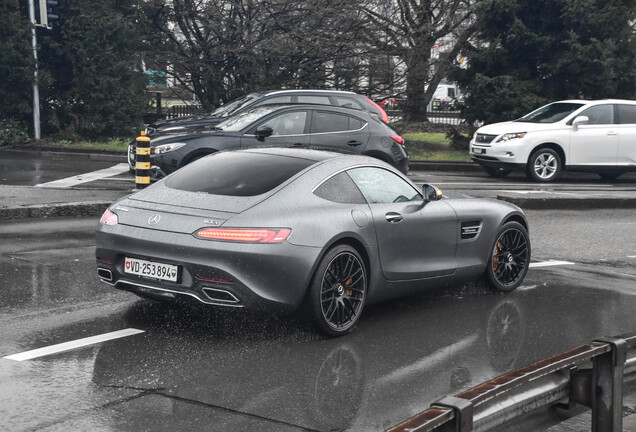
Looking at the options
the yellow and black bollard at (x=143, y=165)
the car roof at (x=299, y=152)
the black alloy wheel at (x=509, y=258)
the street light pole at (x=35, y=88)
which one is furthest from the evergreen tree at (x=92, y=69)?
the black alloy wheel at (x=509, y=258)

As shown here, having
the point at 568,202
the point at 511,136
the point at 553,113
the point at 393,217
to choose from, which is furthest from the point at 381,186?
the point at 553,113

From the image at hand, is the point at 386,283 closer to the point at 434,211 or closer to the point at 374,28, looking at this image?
the point at 434,211

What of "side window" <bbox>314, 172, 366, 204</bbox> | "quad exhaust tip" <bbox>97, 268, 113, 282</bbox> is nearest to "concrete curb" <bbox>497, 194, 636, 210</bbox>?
"side window" <bbox>314, 172, 366, 204</bbox>

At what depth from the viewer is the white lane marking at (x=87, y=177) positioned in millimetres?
16297

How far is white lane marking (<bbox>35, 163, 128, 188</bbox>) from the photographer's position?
53.5 feet

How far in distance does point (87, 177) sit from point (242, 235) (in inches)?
483

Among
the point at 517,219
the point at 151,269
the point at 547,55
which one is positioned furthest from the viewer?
the point at 547,55

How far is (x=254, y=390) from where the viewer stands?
5312 millimetres

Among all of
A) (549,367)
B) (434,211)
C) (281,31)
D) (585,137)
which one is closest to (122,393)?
(549,367)

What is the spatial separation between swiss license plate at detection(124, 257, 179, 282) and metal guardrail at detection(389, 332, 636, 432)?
290cm

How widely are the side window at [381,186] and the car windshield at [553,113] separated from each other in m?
13.7

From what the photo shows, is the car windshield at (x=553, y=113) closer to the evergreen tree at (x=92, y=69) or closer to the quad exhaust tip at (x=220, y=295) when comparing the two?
the evergreen tree at (x=92, y=69)

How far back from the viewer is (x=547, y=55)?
979 inches

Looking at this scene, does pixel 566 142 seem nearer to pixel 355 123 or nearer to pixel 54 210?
pixel 355 123
